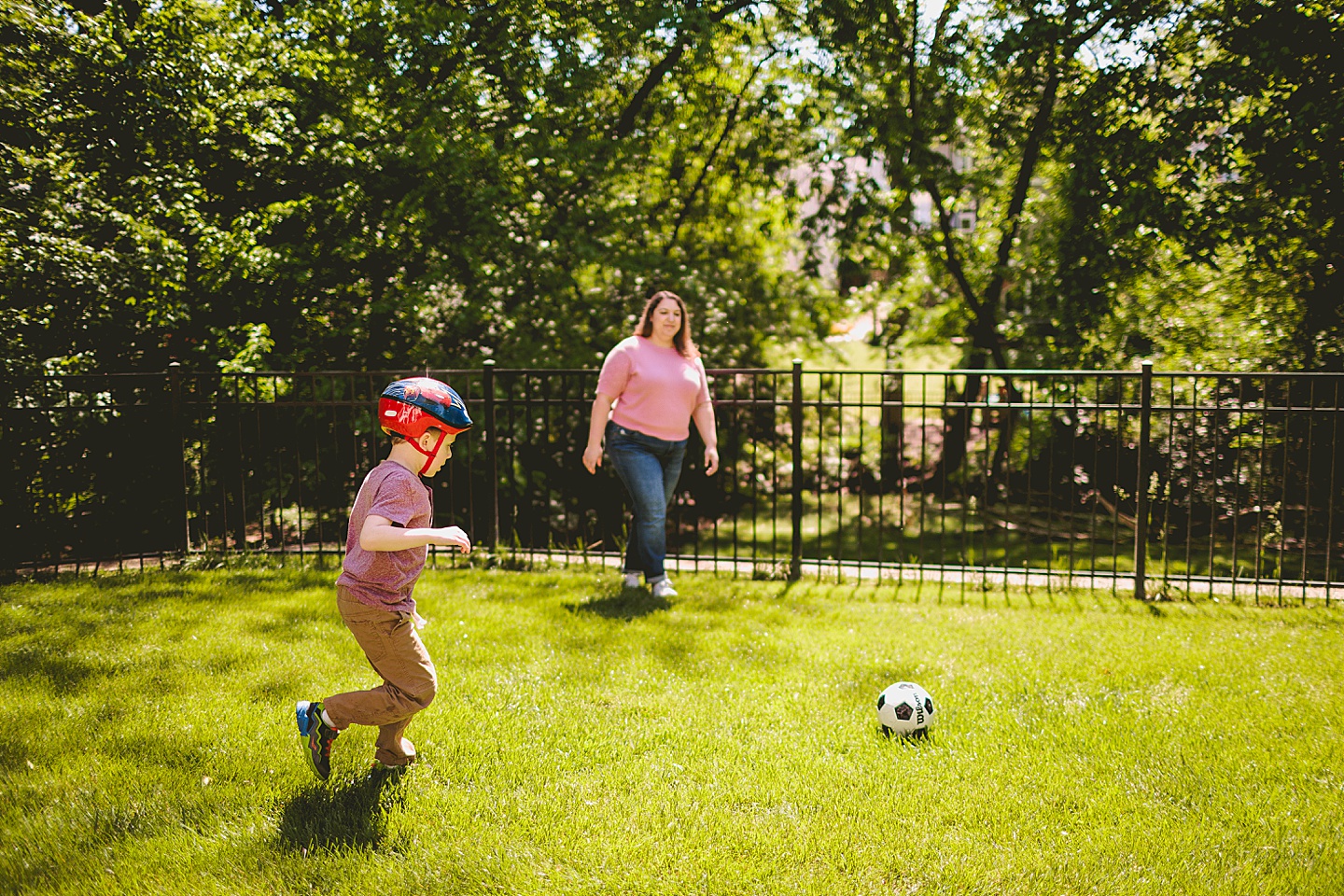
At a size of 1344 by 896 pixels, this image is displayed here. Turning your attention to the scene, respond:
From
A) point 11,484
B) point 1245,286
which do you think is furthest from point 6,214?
point 1245,286

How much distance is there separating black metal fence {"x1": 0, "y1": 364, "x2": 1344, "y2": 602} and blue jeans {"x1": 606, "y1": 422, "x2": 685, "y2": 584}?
590 millimetres

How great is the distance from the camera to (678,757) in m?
3.72

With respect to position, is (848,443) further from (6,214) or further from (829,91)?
(6,214)

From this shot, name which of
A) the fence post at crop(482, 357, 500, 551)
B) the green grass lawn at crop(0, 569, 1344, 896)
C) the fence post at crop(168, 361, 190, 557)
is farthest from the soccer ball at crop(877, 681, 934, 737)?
the fence post at crop(168, 361, 190, 557)

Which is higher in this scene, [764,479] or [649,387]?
[649,387]

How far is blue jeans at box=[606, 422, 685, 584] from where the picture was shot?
6.20m

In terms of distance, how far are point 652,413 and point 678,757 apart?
9.32ft

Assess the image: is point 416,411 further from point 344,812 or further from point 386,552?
point 344,812

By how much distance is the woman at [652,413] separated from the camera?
6.10m

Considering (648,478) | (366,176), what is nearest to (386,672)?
(648,478)

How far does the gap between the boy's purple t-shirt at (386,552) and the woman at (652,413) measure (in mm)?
2618

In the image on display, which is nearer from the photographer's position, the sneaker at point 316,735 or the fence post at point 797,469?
the sneaker at point 316,735

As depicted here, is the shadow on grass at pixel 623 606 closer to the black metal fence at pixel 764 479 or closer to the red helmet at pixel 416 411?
the black metal fence at pixel 764 479

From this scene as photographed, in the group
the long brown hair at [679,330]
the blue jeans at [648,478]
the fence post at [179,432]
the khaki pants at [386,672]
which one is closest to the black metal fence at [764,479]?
the fence post at [179,432]
